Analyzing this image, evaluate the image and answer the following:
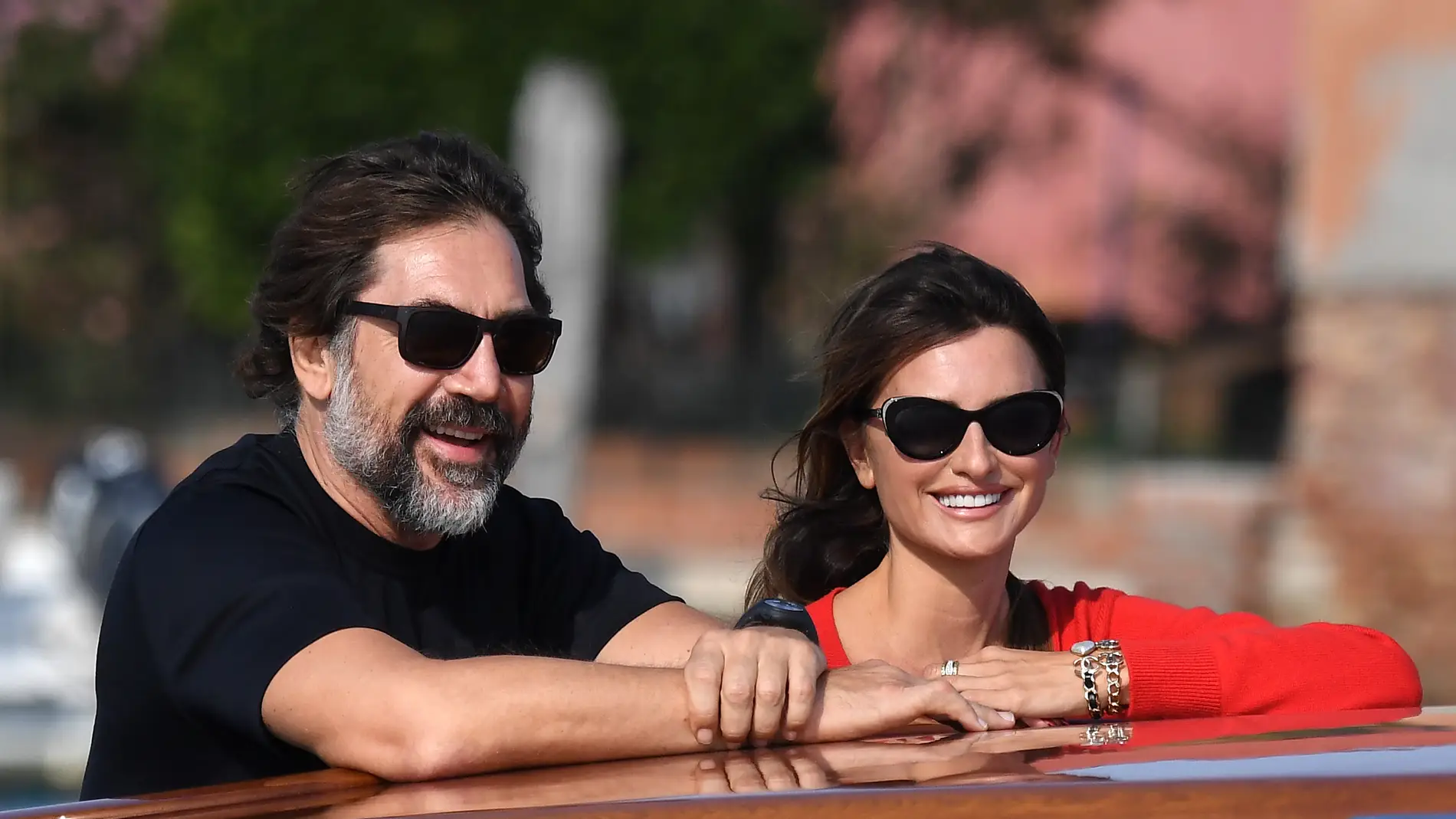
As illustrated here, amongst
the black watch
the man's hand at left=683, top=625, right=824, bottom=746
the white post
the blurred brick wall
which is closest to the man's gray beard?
the black watch

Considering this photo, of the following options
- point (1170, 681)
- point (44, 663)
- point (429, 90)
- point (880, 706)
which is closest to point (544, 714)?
point (880, 706)

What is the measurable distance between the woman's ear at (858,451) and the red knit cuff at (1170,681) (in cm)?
55

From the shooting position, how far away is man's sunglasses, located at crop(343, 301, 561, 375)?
2648mm

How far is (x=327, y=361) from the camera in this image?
279 cm

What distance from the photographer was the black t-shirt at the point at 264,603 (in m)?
2.30

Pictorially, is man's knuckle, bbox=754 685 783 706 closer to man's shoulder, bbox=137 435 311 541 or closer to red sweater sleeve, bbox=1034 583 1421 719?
red sweater sleeve, bbox=1034 583 1421 719

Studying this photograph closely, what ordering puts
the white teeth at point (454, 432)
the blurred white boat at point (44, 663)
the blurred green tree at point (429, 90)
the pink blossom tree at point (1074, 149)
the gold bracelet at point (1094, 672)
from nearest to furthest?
the gold bracelet at point (1094, 672), the white teeth at point (454, 432), the blurred white boat at point (44, 663), the blurred green tree at point (429, 90), the pink blossom tree at point (1074, 149)

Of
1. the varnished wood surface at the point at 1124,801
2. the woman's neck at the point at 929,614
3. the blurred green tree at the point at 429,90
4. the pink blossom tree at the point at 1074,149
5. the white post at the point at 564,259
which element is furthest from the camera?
the pink blossom tree at the point at 1074,149

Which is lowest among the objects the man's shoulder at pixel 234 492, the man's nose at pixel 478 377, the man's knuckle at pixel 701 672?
the man's knuckle at pixel 701 672

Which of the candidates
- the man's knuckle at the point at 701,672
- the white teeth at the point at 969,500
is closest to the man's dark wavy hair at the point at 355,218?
the white teeth at the point at 969,500

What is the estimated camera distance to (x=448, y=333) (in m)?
2.66

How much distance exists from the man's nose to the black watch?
1.60 ft

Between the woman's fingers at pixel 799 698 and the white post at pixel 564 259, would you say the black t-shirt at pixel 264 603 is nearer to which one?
the woman's fingers at pixel 799 698

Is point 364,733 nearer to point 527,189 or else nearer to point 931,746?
point 931,746
